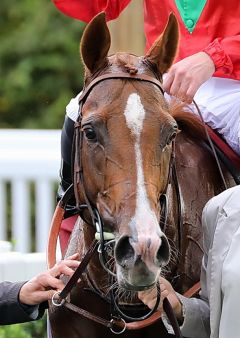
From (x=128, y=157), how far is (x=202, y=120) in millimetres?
803

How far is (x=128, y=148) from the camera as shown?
405 cm

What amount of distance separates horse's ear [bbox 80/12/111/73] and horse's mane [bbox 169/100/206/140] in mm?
367

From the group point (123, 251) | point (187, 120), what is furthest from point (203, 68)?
point (123, 251)

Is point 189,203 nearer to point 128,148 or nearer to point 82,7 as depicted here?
point 128,148

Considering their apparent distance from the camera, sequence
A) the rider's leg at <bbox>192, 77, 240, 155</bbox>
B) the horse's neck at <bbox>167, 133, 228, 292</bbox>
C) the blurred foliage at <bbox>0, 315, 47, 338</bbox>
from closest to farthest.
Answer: the horse's neck at <bbox>167, 133, 228, 292</bbox>, the rider's leg at <bbox>192, 77, 240, 155</bbox>, the blurred foliage at <bbox>0, 315, 47, 338</bbox>

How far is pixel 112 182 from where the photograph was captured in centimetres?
405

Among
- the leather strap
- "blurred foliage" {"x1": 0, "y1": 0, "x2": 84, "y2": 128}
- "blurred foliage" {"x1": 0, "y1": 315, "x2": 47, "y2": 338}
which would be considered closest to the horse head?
the leather strap

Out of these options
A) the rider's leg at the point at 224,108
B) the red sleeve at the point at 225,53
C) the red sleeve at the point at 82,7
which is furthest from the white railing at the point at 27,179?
the red sleeve at the point at 225,53

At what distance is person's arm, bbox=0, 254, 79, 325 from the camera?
432cm

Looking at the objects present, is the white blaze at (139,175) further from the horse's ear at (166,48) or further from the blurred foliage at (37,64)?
the blurred foliage at (37,64)

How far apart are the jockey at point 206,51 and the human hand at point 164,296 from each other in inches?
24.5

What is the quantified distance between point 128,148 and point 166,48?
0.52m

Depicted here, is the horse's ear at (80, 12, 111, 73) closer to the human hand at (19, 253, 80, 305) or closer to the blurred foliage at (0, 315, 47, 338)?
the human hand at (19, 253, 80, 305)

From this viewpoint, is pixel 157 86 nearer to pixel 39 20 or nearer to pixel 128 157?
pixel 128 157
